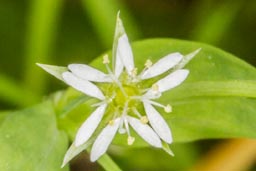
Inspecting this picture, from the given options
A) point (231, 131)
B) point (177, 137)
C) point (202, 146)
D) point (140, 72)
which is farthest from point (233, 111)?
point (202, 146)

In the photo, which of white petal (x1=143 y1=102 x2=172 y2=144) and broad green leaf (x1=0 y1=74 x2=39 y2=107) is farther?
broad green leaf (x1=0 y1=74 x2=39 y2=107)

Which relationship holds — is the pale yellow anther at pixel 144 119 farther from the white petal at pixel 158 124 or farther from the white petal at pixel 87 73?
the white petal at pixel 87 73

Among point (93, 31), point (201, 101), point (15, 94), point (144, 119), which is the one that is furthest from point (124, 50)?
point (93, 31)

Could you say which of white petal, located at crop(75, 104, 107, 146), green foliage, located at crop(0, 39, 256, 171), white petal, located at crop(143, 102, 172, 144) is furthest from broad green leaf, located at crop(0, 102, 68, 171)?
white petal, located at crop(143, 102, 172, 144)

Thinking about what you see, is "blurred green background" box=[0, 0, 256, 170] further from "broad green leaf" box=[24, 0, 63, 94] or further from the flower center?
the flower center

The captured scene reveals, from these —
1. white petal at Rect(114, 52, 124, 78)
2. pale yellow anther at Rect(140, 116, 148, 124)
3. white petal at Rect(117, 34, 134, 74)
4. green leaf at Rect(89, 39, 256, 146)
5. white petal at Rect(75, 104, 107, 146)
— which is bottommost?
green leaf at Rect(89, 39, 256, 146)

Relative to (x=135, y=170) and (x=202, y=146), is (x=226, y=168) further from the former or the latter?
(x=135, y=170)
